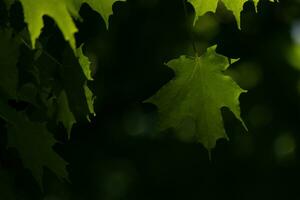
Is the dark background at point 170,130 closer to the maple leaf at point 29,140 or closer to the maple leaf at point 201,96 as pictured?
the maple leaf at point 201,96

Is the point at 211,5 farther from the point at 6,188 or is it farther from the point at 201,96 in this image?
the point at 6,188

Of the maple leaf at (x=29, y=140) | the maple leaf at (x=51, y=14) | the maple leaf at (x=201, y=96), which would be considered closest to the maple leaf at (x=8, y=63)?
the maple leaf at (x=29, y=140)

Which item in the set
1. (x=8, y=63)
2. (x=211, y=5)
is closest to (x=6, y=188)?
(x=8, y=63)

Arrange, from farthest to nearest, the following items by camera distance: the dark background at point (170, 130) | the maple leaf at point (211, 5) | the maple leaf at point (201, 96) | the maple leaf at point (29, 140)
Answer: the dark background at point (170, 130)
the maple leaf at point (201, 96)
the maple leaf at point (29, 140)
the maple leaf at point (211, 5)

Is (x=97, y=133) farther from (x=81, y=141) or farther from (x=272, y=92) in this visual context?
(x=272, y=92)

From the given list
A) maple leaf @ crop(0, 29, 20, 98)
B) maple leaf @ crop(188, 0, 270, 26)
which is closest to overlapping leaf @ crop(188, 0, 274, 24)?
maple leaf @ crop(188, 0, 270, 26)

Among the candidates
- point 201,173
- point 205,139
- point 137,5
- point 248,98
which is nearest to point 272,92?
point 248,98

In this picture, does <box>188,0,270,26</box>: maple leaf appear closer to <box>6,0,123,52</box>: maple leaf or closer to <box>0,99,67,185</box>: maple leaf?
<box>6,0,123,52</box>: maple leaf
